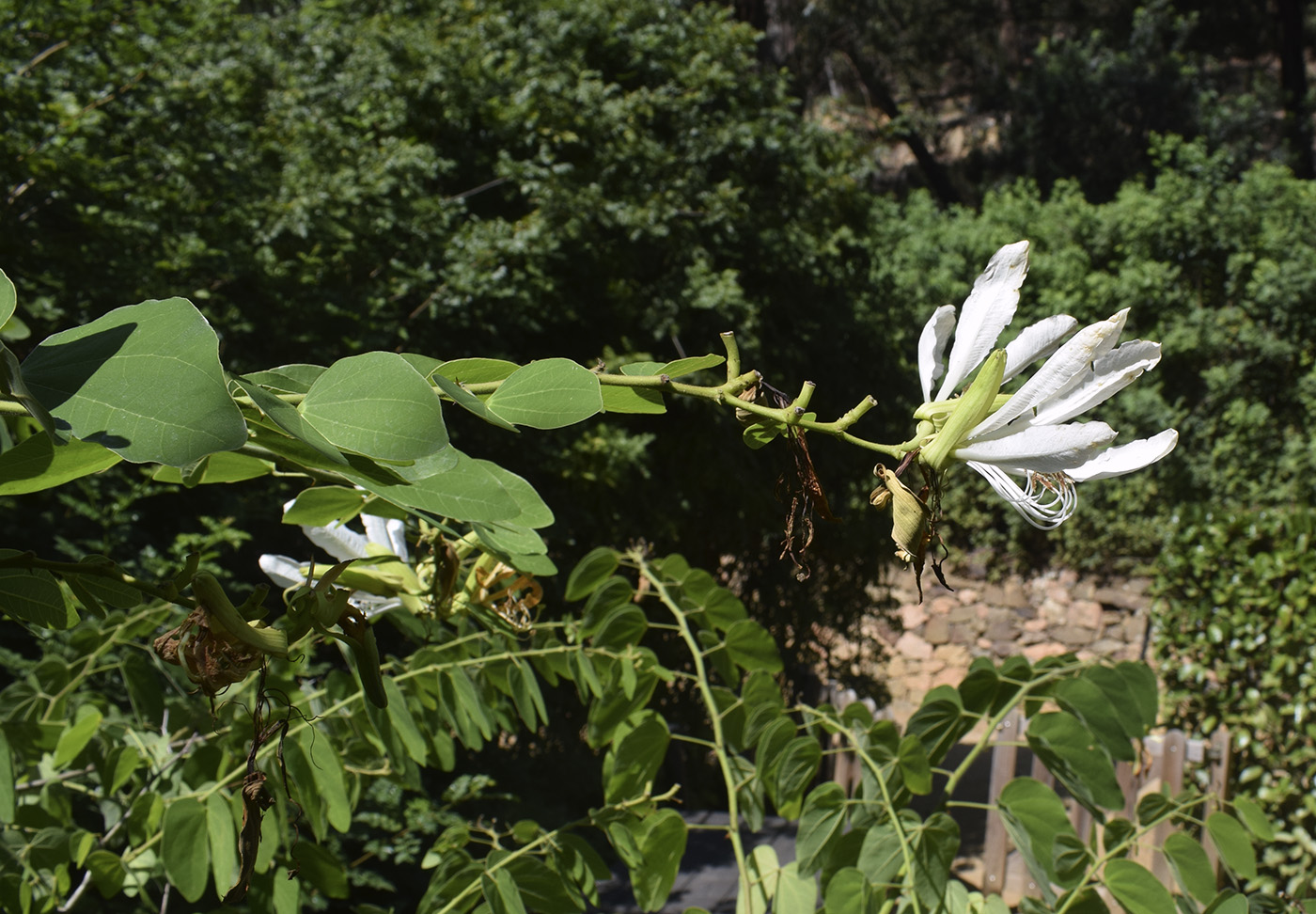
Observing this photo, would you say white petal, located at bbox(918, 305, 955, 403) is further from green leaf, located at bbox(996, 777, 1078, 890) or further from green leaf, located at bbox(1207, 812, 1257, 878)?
green leaf, located at bbox(1207, 812, 1257, 878)

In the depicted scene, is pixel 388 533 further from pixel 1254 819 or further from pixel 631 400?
pixel 1254 819

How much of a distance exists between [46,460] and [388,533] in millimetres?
403

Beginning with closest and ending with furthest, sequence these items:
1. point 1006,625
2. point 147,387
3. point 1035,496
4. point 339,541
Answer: point 147,387 < point 1035,496 < point 339,541 < point 1006,625

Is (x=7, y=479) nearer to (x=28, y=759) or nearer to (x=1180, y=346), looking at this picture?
(x=28, y=759)

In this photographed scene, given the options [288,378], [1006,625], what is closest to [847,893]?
[288,378]

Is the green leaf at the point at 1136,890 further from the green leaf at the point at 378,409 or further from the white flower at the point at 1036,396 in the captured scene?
the green leaf at the point at 378,409

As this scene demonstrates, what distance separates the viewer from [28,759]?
103 cm

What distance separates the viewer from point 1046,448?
0.43 metres

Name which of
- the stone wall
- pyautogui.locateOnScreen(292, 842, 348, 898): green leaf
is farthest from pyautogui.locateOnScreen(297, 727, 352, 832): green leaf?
the stone wall

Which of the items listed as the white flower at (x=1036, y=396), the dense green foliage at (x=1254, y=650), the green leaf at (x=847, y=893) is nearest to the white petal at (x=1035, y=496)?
the white flower at (x=1036, y=396)

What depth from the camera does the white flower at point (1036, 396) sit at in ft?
1.40

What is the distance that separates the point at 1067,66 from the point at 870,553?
27.5 ft

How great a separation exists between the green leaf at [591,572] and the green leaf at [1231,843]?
0.70 m

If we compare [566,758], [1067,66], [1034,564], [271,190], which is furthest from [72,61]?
[1067,66]
